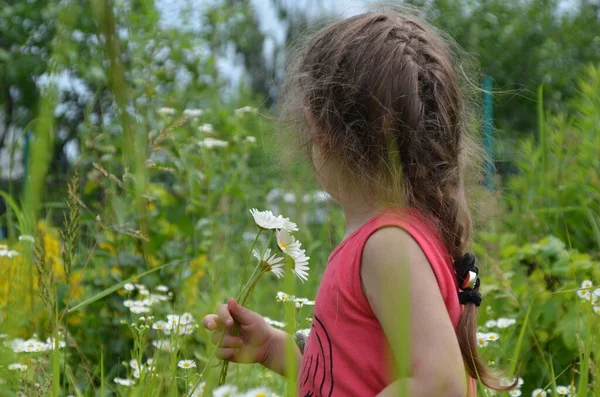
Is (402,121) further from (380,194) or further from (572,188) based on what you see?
(572,188)

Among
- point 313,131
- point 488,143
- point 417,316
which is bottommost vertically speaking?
point 488,143

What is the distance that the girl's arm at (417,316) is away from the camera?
0.90 m

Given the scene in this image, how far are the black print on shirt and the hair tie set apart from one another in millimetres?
206

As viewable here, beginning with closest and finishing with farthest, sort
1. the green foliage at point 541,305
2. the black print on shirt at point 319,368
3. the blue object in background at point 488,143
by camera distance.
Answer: the black print on shirt at point 319,368 < the blue object in background at point 488,143 < the green foliage at point 541,305

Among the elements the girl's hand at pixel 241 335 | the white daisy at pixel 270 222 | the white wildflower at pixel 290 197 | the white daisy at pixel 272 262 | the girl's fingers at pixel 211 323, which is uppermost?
the white wildflower at pixel 290 197

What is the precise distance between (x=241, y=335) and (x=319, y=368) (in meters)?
0.21

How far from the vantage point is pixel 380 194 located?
1103mm

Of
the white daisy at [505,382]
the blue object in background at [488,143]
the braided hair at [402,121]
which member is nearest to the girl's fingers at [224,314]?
the braided hair at [402,121]

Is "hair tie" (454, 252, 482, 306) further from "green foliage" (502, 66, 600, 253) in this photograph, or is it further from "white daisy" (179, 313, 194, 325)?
"green foliage" (502, 66, 600, 253)

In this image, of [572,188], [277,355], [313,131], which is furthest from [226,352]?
[572,188]

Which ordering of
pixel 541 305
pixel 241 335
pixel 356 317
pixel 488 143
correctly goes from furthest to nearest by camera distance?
pixel 488 143 → pixel 541 305 → pixel 241 335 → pixel 356 317

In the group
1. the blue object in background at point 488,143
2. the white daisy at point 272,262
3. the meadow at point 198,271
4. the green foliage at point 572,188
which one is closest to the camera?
the white daisy at point 272,262

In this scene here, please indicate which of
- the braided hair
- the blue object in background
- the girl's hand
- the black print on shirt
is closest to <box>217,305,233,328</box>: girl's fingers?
the girl's hand

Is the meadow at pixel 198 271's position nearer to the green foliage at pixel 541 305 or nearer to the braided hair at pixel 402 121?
the green foliage at pixel 541 305
